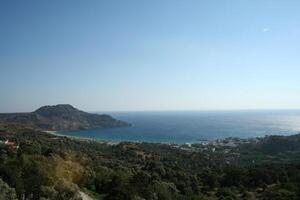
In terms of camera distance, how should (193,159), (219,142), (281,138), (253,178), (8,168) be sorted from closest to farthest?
(8,168), (253,178), (193,159), (281,138), (219,142)

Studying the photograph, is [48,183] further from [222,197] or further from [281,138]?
[281,138]

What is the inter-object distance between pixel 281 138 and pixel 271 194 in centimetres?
7259

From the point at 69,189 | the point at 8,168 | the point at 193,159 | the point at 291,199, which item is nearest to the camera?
the point at 69,189

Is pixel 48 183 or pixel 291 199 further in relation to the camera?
pixel 291 199

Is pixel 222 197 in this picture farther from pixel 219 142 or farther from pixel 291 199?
Result: pixel 219 142

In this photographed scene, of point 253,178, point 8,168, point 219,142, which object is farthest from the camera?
point 219,142

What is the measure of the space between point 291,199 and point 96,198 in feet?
52.9

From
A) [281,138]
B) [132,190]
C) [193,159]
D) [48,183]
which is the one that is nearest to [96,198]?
A: [132,190]

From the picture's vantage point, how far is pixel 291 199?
97.9 ft

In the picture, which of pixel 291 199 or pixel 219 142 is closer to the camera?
pixel 291 199

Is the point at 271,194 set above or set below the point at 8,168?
below

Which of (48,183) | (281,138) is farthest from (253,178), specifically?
(281,138)

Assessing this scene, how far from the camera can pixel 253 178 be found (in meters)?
42.7

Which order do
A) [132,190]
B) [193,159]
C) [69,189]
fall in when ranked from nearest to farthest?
[69,189] → [132,190] → [193,159]
